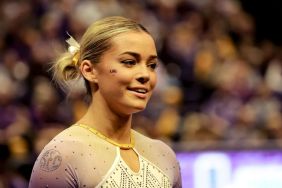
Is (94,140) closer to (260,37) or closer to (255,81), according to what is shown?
(255,81)

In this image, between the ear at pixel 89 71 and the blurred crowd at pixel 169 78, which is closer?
the ear at pixel 89 71

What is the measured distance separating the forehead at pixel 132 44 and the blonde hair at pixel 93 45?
2cm

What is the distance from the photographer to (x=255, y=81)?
25.2 ft

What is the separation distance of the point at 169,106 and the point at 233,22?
237cm

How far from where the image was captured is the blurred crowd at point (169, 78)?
6.26 m

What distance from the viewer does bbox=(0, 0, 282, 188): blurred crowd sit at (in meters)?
6.26

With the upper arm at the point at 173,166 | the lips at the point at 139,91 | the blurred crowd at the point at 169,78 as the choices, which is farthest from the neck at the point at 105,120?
the blurred crowd at the point at 169,78

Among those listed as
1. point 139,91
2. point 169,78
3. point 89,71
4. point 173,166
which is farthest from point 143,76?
point 169,78

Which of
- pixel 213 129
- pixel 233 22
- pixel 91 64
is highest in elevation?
pixel 91 64

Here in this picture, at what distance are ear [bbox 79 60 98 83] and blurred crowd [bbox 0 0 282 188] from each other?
312 cm

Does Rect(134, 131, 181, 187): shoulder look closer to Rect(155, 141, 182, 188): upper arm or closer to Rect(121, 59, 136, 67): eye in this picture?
Rect(155, 141, 182, 188): upper arm

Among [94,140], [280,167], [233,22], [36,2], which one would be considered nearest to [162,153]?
[94,140]

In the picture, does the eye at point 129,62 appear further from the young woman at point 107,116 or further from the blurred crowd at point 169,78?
the blurred crowd at point 169,78

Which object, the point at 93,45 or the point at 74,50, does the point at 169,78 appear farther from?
the point at 93,45
